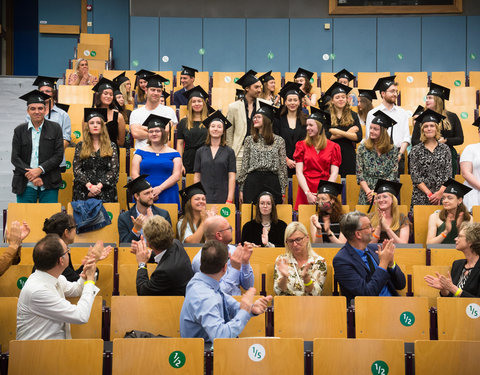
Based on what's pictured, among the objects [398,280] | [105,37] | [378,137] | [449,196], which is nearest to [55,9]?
[105,37]

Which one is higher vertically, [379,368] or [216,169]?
[216,169]

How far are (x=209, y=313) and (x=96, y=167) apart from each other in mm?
3198

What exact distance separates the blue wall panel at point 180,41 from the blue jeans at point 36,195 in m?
7.05

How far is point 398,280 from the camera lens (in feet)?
15.7

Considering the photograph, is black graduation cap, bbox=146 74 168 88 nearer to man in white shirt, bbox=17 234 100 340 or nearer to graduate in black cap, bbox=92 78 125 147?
graduate in black cap, bbox=92 78 125 147

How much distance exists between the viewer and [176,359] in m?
3.67

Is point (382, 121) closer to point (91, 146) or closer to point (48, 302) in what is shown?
point (91, 146)

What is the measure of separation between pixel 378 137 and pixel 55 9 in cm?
956

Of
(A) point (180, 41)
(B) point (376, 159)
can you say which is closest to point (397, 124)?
(B) point (376, 159)

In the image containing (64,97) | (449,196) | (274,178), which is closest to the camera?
(449,196)

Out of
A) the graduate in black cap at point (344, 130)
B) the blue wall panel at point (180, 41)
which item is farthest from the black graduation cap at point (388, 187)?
the blue wall panel at point (180, 41)

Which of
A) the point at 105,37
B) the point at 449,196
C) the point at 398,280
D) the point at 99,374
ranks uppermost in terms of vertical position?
the point at 105,37

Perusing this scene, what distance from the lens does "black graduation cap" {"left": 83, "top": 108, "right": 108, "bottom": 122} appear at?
6.77 metres

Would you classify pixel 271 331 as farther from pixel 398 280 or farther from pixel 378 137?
pixel 378 137
